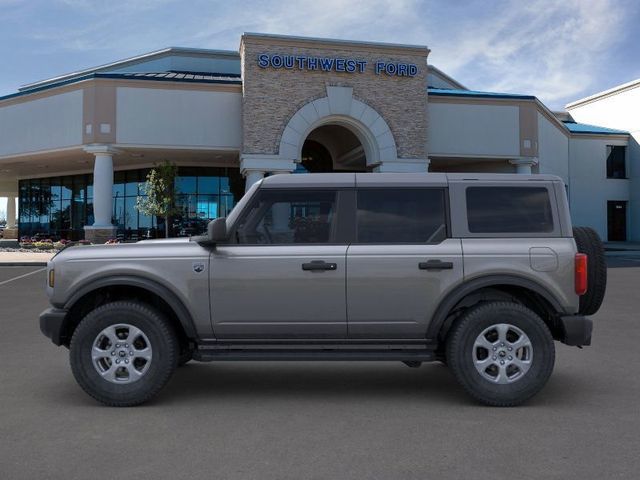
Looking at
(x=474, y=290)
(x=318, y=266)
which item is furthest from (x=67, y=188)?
(x=474, y=290)

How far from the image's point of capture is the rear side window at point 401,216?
521cm

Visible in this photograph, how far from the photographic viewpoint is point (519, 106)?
30359mm

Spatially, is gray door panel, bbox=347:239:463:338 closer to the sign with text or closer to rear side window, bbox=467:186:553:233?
rear side window, bbox=467:186:553:233

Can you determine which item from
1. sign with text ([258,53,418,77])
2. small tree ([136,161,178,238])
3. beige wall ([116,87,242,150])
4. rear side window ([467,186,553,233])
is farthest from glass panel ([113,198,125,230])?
rear side window ([467,186,553,233])

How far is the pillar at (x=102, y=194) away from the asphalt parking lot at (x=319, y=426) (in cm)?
2184

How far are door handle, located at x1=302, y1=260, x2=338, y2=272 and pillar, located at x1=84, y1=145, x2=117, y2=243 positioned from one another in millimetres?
24243

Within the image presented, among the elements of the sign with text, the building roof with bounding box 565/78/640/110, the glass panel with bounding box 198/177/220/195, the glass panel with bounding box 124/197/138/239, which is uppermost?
the building roof with bounding box 565/78/640/110

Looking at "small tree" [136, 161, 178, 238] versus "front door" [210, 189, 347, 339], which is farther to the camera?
"small tree" [136, 161, 178, 238]

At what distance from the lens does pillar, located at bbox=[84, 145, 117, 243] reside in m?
27.4

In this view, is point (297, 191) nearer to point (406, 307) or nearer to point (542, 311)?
point (406, 307)

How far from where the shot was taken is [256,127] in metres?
26.4

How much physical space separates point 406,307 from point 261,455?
1830 mm

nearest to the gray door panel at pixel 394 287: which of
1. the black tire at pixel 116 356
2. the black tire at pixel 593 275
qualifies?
the black tire at pixel 593 275

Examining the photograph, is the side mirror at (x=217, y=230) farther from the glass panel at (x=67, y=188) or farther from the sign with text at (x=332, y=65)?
the glass panel at (x=67, y=188)
